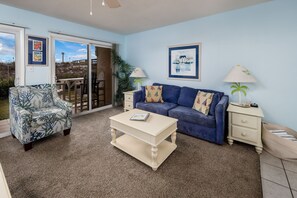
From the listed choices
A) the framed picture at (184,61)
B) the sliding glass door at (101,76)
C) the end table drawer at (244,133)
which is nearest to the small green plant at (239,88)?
the end table drawer at (244,133)

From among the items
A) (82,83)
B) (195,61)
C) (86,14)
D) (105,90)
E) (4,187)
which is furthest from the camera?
(105,90)

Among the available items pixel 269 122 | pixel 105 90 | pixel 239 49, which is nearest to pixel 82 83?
pixel 105 90

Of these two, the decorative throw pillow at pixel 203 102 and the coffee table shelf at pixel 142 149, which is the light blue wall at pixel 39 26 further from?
the decorative throw pillow at pixel 203 102

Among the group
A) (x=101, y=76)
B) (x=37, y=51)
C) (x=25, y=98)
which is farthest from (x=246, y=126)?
(x=37, y=51)

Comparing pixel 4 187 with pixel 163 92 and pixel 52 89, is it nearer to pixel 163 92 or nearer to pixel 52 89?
pixel 52 89

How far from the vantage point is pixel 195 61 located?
11.4 feet

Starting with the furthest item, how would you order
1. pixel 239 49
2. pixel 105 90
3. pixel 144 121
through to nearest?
pixel 105 90, pixel 239 49, pixel 144 121

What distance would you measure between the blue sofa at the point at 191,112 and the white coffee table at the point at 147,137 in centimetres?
63

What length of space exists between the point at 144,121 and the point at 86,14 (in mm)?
2634

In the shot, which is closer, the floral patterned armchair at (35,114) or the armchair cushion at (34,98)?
the floral patterned armchair at (35,114)

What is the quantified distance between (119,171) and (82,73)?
3113mm

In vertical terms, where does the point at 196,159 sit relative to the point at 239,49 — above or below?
below

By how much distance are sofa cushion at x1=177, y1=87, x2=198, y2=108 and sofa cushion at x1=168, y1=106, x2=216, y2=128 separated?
1.32ft

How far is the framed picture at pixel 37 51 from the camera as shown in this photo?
298 cm
